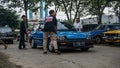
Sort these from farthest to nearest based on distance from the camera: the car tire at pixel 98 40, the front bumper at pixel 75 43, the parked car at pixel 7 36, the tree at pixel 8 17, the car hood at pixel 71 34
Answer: the tree at pixel 8 17 < the parked car at pixel 7 36 < the car tire at pixel 98 40 < the car hood at pixel 71 34 < the front bumper at pixel 75 43

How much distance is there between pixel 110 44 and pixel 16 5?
15.0m

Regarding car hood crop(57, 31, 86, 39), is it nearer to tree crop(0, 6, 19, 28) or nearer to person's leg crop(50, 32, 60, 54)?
person's leg crop(50, 32, 60, 54)

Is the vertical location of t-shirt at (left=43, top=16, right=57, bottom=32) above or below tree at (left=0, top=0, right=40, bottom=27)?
below

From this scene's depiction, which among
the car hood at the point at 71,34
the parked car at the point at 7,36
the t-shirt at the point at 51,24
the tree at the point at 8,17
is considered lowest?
the parked car at the point at 7,36

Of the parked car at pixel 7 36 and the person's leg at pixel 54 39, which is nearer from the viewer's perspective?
the person's leg at pixel 54 39

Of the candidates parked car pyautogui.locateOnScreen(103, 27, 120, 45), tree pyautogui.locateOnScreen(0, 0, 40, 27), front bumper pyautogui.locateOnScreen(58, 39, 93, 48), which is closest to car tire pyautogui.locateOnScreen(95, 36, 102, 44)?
parked car pyautogui.locateOnScreen(103, 27, 120, 45)

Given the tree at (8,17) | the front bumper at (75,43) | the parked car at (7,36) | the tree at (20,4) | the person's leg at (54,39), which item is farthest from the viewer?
the tree at (8,17)

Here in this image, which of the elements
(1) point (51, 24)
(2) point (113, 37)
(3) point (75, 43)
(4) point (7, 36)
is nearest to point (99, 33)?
(2) point (113, 37)

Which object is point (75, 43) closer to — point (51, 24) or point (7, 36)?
point (51, 24)

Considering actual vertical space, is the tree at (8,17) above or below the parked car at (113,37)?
above

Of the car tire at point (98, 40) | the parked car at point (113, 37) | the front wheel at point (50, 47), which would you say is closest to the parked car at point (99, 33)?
the car tire at point (98, 40)

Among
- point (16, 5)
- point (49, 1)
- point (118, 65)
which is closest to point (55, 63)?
point (118, 65)

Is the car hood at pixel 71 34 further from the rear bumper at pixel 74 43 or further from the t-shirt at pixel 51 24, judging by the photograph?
the t-shirt at pixel 51 24

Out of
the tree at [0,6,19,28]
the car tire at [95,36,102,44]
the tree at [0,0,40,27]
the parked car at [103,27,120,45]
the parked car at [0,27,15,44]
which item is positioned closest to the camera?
the parked car at [103,27,120,45]
